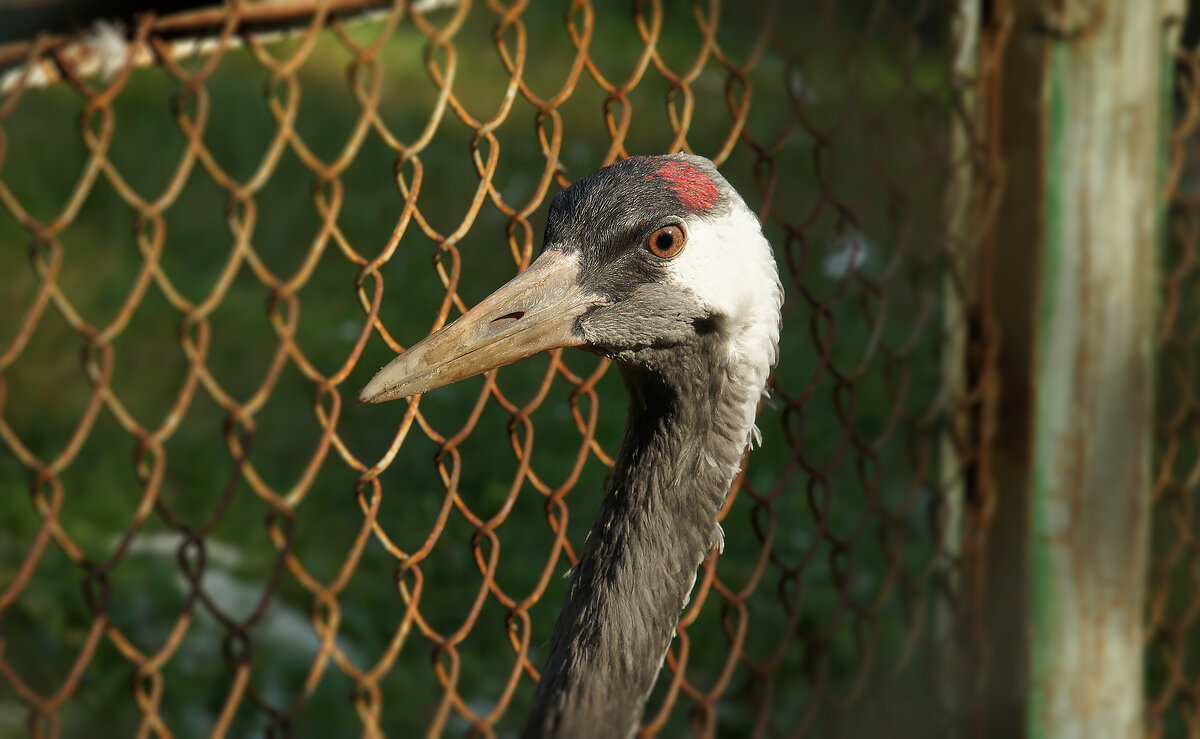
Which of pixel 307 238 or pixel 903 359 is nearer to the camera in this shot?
pixel 903 359

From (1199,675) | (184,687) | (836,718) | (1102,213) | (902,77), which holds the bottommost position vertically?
(184,687)

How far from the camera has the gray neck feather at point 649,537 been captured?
4.96 feet

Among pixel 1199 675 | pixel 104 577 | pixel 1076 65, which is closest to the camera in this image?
pixel 104 577

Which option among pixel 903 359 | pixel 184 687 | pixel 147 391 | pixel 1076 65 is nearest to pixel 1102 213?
pixel 1076 65

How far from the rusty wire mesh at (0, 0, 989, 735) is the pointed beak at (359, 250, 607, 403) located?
21 cm

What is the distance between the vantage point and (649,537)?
155 centimetres

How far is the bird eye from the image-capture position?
1.48 m

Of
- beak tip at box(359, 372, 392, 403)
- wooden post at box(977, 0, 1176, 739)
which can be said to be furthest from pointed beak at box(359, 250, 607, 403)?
wooden post at box(977, 0, 1176, 739)

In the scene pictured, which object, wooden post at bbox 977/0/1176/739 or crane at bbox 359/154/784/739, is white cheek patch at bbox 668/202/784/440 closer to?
crane at bbox 359/154/784/739

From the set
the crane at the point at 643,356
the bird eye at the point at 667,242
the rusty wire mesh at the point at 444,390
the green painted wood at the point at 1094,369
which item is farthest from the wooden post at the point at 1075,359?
the bird eye at the point at 667,242

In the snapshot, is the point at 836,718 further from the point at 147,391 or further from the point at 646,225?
the point at 147,391

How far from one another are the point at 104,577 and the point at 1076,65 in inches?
75.3

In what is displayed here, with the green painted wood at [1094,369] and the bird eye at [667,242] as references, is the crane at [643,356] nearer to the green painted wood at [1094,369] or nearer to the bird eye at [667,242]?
the bird eye at [667,242]

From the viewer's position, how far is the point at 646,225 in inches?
58.0
